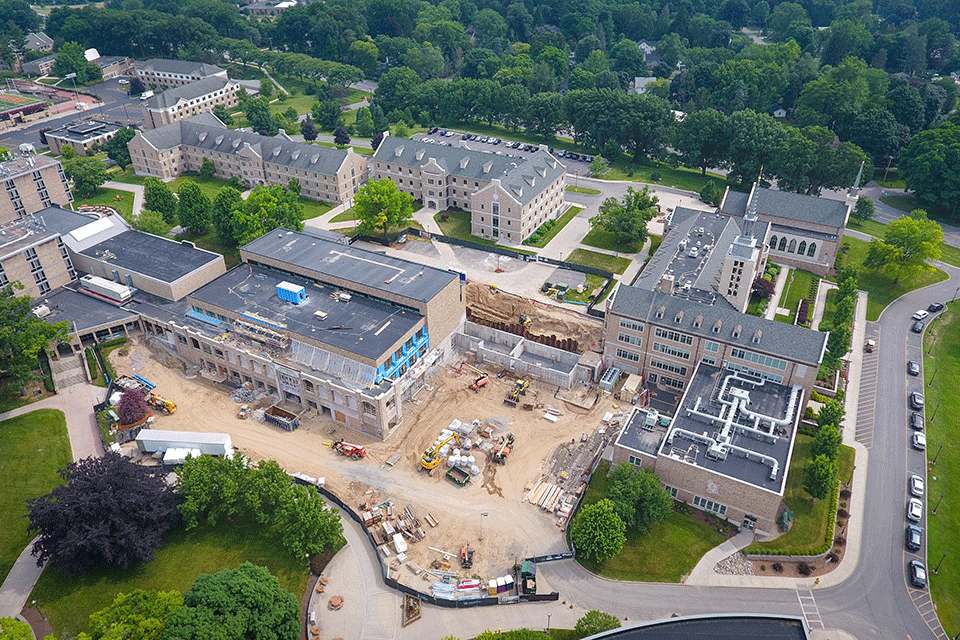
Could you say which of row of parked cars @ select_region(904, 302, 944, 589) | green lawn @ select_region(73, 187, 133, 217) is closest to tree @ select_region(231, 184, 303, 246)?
green lawn @ select_region(73, 187, 133, 217)

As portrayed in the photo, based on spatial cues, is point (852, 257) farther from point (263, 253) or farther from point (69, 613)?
point (69, 613)

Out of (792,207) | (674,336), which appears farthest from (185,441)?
(792,207)

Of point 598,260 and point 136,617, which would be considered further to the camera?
point 598,260

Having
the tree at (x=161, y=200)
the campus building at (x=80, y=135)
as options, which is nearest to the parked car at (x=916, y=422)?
the tree at (x=161, y=200)

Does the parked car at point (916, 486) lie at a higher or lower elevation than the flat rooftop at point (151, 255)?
lower

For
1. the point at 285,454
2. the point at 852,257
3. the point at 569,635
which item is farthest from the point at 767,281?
the point at 285,454

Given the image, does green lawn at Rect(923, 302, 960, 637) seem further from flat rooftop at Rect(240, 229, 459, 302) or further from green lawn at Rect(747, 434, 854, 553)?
flat rooftop at Rect(240, 229, 459, 302)

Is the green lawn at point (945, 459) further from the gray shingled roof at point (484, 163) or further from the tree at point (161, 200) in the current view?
the tree at point (161, 200)

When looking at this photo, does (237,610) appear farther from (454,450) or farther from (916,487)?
(916,487)
